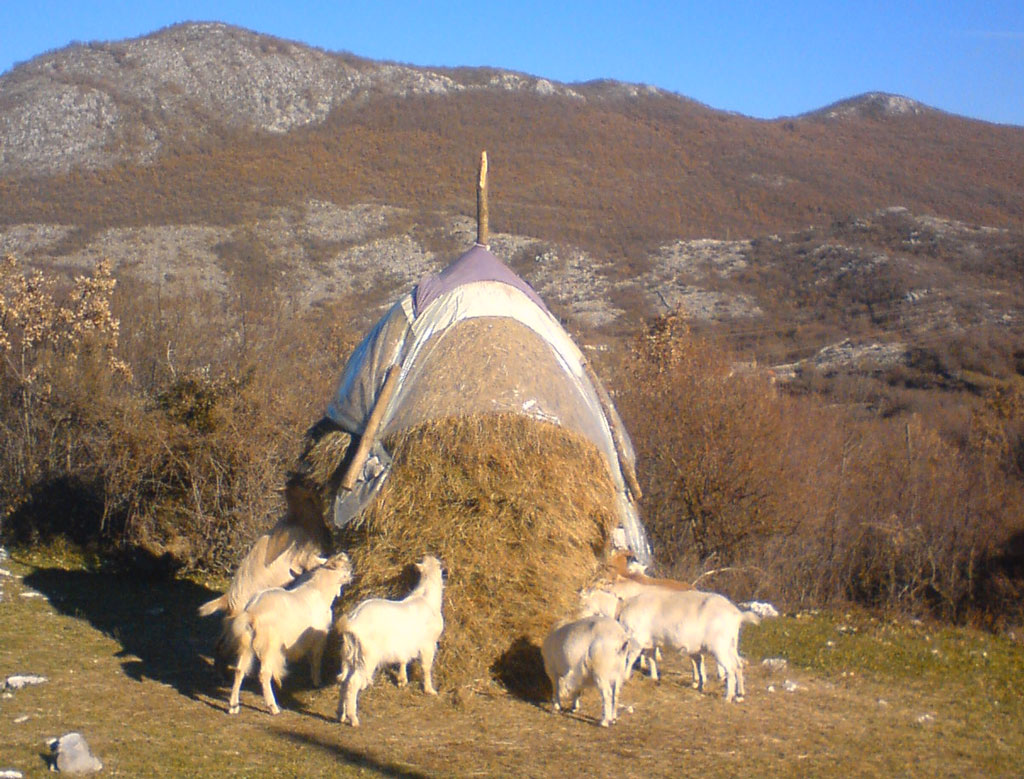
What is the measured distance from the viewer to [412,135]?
71375 mm

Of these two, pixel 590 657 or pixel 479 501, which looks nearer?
pixel 590 657

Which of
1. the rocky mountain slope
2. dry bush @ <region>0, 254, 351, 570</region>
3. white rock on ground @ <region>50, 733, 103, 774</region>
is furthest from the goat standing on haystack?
the rocky mountain slope

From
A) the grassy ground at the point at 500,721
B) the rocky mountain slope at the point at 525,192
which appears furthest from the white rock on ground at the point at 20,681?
the rocky mountain slope at the point at 525,192

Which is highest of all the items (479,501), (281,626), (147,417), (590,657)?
(147,417)

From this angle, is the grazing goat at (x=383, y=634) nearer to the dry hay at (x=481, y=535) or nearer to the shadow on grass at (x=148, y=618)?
the dry hay at (x=481, y=535)

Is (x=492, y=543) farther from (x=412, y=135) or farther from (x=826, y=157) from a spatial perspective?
(x=826, y=157)

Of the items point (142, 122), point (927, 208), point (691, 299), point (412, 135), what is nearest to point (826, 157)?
point (927, 208)

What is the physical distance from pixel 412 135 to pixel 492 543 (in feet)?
218

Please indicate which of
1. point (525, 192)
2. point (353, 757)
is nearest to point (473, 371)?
point (353, 757)

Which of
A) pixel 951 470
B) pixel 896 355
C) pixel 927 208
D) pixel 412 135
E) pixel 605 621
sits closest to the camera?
pixel 605 621

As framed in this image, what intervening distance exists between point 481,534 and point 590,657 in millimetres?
1458

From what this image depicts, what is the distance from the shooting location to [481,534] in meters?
8.23

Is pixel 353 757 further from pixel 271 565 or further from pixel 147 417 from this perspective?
pixel 147 417

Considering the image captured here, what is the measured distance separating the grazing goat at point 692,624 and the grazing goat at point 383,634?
1.63 m
